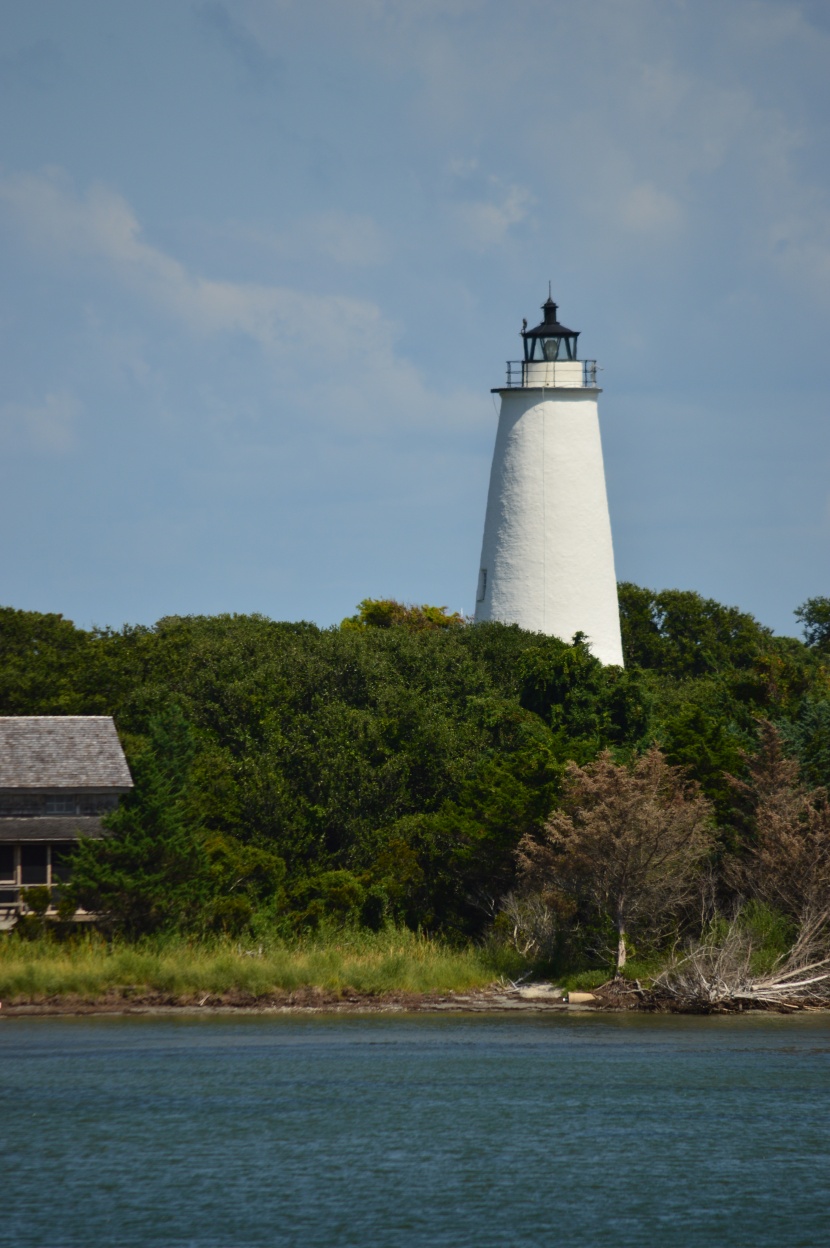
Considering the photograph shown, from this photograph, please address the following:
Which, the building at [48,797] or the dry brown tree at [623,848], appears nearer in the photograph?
the dry brown tree at [623,848]

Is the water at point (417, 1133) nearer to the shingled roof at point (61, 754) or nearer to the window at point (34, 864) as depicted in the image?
the window at point (34, 864)

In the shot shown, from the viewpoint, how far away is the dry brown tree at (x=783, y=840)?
40.2 metres

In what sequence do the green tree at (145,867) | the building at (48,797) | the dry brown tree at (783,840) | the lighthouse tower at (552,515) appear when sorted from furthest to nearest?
the lighthouse tower at (552,515)
the building at (48,797)
the green tree at (145,867)
the dry brown tree at (783,840)

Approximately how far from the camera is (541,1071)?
31078mm

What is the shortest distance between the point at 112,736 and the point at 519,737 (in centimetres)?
1072

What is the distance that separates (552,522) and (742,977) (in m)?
22.6

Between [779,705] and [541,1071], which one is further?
[779,705]

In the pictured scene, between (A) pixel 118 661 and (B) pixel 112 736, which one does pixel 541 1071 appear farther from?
(A) pixel 118 661

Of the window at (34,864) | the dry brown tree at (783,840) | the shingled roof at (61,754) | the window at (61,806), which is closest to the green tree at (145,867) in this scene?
the shingled roof at (61,754)

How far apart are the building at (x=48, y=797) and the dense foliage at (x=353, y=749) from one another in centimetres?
155

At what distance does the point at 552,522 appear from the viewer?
5841cm

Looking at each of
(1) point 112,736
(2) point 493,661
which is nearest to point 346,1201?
(1) point 112,736

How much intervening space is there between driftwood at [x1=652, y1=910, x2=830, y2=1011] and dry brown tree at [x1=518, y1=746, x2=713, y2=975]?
4.44 ft

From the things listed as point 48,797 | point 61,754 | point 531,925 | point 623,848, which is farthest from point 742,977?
point 61,754
